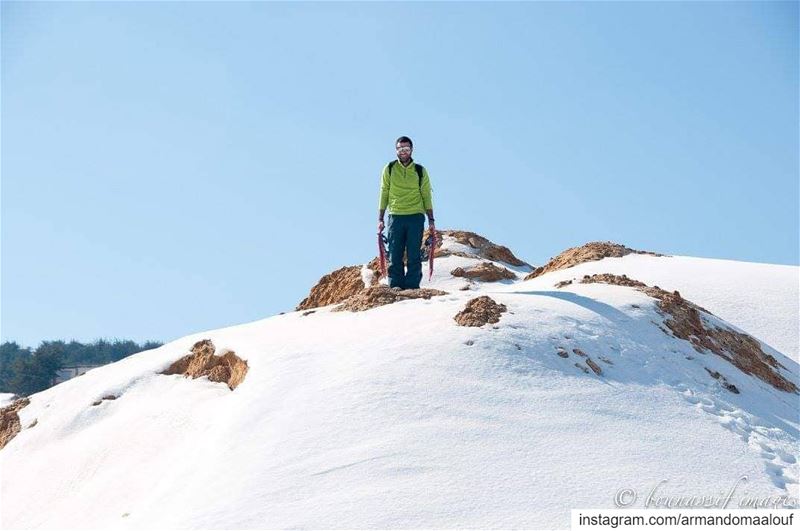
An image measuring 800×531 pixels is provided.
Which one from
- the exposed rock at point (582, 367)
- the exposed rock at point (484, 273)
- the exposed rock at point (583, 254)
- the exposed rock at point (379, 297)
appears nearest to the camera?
the exposed rock at point (582, 367)

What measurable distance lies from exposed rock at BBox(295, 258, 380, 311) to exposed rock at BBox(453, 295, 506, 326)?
6.20m

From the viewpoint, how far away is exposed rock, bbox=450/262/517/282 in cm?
1518

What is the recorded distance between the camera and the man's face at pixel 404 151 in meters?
11.1

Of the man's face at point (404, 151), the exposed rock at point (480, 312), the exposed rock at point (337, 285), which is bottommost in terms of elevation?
the exposed rock at point (480, 312)

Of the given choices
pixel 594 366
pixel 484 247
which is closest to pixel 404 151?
pixel 594 366

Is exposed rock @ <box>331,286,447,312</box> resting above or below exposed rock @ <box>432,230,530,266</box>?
below

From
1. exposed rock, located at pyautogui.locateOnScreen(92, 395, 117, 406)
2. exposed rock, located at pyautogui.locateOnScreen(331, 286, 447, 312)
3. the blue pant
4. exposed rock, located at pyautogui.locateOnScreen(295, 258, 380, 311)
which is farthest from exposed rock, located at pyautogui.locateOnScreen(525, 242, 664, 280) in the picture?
exposed rock, located at pyautogui.locateOnScreen(92, 395, 117, 406)

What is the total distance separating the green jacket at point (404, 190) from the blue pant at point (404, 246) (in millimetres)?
116

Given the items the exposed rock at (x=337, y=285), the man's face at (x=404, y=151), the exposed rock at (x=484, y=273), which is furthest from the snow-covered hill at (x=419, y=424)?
the exposed rock at (x=337, y=285)

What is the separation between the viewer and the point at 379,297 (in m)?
10.3

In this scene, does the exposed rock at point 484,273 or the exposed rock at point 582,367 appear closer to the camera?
the exposed rock at point 582,367

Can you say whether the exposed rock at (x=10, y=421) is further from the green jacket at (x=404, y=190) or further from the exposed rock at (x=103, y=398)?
the green jacket at (x=404, y=190)

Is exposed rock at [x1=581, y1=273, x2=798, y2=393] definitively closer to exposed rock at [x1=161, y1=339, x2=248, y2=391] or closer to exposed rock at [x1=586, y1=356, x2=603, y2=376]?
exposed rock at [x1=586, y1=356, x2=603, y2=376]

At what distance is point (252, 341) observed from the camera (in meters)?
9.49
